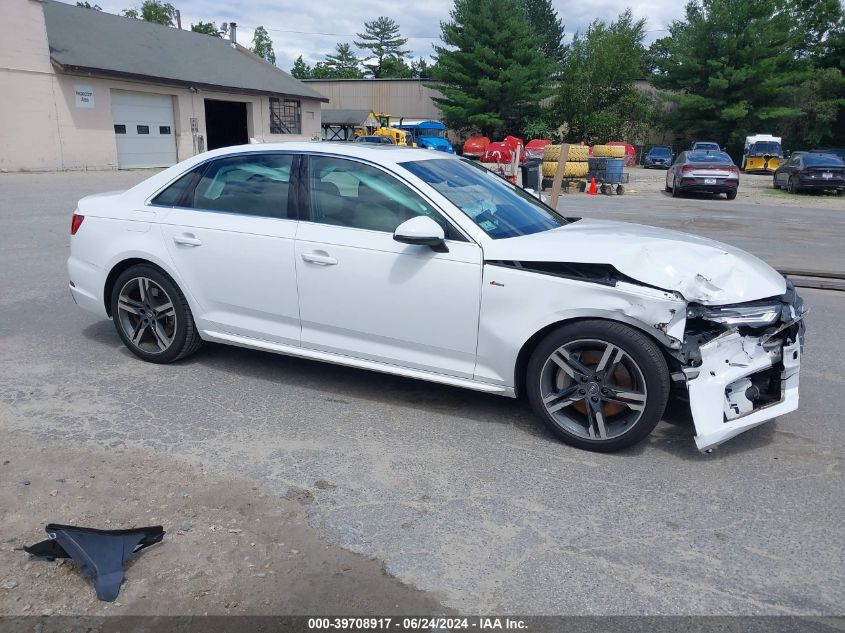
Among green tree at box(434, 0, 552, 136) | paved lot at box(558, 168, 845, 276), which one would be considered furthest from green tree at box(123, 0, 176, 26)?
paved lot at box(558, 168, 845, 276)

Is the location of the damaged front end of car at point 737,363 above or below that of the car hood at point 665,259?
below

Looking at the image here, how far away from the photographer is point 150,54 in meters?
30.5

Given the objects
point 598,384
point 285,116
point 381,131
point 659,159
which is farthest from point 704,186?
point 285,116

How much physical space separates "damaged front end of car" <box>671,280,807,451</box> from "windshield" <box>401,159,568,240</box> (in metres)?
1.25

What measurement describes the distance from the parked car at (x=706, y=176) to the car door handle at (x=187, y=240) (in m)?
19.0

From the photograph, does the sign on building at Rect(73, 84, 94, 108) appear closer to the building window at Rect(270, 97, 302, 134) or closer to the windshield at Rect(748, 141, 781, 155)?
the building window at Rect(270, 97, 302, 134)

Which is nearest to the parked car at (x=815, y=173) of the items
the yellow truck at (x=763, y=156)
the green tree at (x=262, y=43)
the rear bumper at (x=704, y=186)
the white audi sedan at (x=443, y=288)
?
the rear bumper at (x=704, y=186)

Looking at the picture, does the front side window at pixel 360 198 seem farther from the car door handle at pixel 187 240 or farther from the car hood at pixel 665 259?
the car door handle at pixel 187 240

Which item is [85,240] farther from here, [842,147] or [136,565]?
[842,147]

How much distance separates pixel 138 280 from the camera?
199 inches

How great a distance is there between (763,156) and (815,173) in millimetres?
16068

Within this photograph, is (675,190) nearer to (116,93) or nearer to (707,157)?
(707,157)

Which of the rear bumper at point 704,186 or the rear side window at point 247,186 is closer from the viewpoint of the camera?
the rear side window at point 247,186

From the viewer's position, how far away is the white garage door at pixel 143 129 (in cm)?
2822
